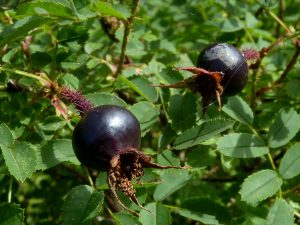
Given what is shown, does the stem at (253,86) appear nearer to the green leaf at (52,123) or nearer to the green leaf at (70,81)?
the green leaf at (70,81)

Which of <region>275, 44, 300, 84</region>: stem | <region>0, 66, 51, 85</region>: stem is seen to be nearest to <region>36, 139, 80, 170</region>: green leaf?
<region>0, 66, 51, 85</region>: stem

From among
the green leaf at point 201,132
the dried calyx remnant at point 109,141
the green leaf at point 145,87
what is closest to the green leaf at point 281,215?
the green leaf at point 201,132

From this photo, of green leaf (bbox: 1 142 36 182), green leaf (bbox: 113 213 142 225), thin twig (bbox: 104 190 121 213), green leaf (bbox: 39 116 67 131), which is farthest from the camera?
thin twig (bbox: 104 190 121 213)

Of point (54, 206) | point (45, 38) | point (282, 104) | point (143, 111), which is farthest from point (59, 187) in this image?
point (282, 104)

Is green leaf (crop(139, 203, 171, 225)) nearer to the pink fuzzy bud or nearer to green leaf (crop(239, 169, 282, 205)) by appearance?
green leaf (crop(239, 169, 282, 205))

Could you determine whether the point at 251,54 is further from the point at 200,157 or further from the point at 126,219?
the point at 126,219

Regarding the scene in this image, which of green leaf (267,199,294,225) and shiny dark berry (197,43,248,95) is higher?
shiny dark berry (197,43,248,95)

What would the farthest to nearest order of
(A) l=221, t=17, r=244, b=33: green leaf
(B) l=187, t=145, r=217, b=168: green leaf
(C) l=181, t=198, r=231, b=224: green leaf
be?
(A) l=221, t=17, r=244, b=33: green leaf
(B) l=187, t=145, r=217, b=168: green leaf
(C) l=181, t=198, r=231, b=224: green leaf

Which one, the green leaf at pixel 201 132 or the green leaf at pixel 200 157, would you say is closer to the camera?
the green leaf at pixel 201 132
